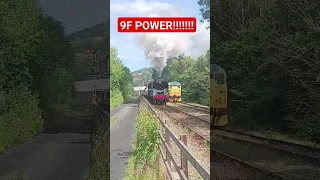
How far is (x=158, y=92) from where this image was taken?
10.3 feet

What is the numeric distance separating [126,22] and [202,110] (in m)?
1.02

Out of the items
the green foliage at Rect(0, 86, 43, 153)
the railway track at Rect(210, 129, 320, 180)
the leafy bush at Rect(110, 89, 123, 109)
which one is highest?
the leafy bush at Rect(110, 89, 123, 109)

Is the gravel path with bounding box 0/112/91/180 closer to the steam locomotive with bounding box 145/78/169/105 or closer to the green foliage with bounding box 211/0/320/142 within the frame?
the steam locomotive with bounding box 145/78/169/105

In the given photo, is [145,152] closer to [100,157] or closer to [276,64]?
[100,157]

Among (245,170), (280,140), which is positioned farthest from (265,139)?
(245,170)

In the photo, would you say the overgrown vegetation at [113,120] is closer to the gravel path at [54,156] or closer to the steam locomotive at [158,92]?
the steam locomotive at [158,92]

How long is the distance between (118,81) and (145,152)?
654 millimetres

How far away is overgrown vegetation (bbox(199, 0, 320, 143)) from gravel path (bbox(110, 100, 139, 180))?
490 cm

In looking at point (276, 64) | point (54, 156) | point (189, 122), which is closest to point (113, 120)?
point (189, 122)

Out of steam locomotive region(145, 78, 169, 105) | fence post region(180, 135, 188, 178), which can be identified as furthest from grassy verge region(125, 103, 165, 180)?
fence post region(180, 135, 188, 178)

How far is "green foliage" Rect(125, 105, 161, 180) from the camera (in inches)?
125

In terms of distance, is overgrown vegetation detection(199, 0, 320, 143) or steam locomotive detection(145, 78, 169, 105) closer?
steam locomotive detection(145, 78, 169, 105)

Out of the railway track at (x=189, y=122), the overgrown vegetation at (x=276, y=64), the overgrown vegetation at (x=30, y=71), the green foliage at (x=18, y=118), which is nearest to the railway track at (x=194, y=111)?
the railway track at (x=189, y=122)

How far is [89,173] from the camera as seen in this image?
12.2 ft
